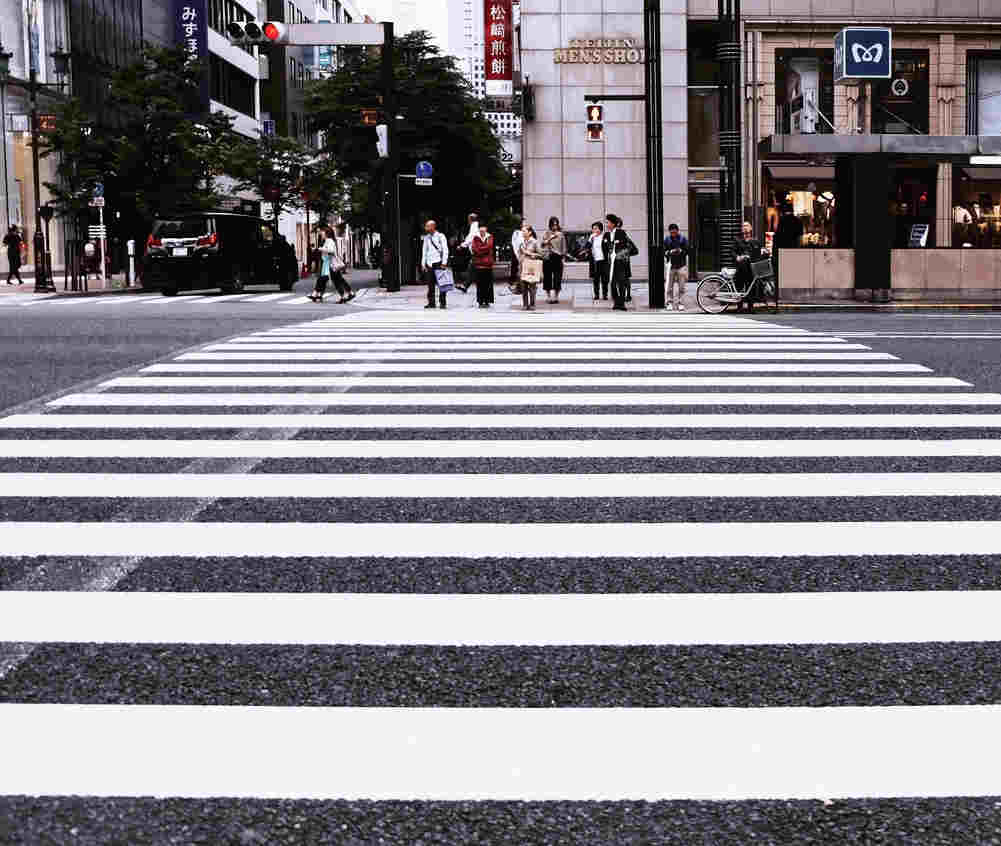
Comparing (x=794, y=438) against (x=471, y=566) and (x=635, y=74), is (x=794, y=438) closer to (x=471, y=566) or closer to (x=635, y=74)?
(x=471, y=566)

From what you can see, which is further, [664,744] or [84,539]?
[84,539]

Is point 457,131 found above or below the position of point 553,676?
above

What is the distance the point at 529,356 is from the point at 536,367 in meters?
1.15

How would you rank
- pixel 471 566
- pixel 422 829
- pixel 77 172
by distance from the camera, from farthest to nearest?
pixel 77 172
pixel 471 566
pixel 422 829

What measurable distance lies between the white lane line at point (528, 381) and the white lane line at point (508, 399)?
647 mm

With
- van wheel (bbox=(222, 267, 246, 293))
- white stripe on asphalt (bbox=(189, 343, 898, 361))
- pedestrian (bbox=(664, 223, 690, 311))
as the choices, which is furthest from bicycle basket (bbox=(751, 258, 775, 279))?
van wheel (bbox=(222, 267, 246, 293))

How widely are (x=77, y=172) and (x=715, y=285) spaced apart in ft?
96.8

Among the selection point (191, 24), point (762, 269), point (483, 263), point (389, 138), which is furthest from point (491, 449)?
point (191, 24)

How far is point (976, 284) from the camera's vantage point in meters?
28.3

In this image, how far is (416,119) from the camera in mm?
45719

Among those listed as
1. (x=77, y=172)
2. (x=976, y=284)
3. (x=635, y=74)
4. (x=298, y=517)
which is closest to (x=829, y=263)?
(x=976, y=284)

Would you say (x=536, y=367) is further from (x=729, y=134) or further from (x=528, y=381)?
(x=729, y=134)

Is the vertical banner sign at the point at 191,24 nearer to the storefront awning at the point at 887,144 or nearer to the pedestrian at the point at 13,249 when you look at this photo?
the pedestrian at the point at 13,249

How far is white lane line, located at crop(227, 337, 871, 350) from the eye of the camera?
51.3 ft
